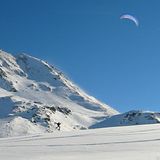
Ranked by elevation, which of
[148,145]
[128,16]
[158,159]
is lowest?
[158,159]

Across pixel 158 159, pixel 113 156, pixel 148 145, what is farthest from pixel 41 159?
pixel 148 145

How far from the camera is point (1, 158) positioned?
452 inches

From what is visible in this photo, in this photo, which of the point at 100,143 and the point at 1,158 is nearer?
the point at 1,158

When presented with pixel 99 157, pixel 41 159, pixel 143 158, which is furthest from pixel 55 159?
pixel 143 158

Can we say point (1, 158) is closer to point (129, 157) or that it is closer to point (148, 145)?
point (129, 157)

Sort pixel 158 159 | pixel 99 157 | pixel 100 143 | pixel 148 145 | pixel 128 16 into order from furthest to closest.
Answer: pixel 128 16
pixel 100 143
pixel 148 145
pixel 99 157
pixel 158 159

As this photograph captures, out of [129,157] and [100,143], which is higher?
[100,143]

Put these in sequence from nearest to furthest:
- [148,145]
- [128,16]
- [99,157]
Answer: [99,157]
[148,145]
[128,16]

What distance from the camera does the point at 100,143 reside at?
1514 centimetres

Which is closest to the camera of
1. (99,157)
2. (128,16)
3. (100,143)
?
(99,157)

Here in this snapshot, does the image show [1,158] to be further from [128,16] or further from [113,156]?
[128,16]

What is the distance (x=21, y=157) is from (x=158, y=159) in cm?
322

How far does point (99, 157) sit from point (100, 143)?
145 inches


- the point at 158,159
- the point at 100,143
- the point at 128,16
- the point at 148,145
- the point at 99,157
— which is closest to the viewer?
the point at 158,159
